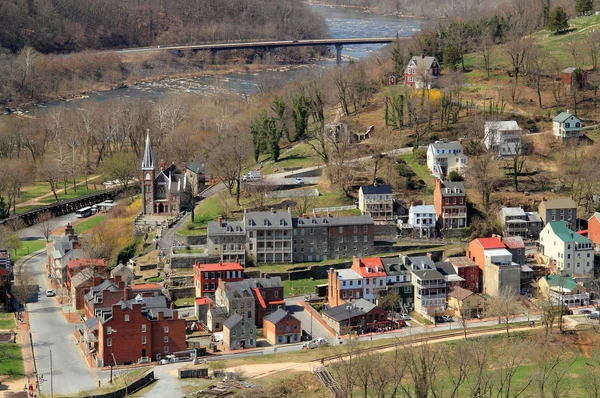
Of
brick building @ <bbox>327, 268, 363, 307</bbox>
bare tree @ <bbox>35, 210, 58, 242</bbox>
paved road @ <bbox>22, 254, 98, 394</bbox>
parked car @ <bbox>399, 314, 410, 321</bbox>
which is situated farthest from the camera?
bare tree @ <bbox>35, 210, 58, 242</bbox>

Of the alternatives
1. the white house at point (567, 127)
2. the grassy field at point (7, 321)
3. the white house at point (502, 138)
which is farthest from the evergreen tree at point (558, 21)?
the grassy field at point (7, 321)

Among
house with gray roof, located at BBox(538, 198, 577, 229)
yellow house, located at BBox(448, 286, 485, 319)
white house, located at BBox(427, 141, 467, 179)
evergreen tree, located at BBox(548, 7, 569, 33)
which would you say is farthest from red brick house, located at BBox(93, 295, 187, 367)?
evergreen tree, located at BBox(548, 7, 569, 33)

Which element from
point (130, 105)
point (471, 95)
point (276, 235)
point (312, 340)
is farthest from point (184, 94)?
point (312, 340)

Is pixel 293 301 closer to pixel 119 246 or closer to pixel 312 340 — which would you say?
pixel 312 340

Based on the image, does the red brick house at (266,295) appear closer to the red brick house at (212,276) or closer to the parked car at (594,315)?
the red brick house at (212,276)

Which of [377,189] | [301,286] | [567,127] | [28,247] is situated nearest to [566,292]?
[377,189]

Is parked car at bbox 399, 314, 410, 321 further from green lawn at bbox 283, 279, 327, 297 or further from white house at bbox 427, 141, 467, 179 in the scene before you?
white house at bbox 427, 141, 467, 179
